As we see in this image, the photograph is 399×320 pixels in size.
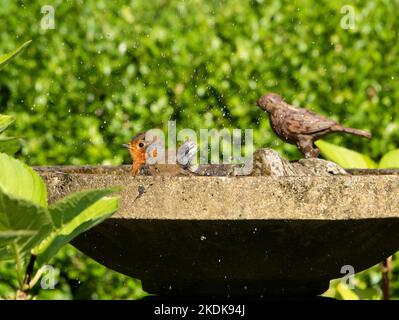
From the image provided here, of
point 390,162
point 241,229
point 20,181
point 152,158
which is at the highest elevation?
point 390,162

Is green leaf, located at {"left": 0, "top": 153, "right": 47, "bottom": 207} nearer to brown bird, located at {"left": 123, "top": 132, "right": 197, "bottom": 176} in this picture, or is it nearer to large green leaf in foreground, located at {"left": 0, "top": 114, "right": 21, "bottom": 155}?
large green leaf in foreground, located at {"left": 0, "top": 114, "right": 21, "bottom": 155}

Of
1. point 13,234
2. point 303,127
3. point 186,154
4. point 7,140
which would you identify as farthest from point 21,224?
point 303,127

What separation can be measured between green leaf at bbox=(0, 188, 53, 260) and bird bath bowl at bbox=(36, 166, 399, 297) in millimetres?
849

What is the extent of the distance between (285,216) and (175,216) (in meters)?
0.28

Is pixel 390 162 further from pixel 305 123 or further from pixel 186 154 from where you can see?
pixel 186 154

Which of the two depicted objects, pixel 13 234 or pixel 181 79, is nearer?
pixel 13 234

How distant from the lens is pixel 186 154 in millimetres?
2783

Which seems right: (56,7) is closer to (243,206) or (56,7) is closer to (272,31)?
(272,31)

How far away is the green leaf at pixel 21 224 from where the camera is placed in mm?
1234

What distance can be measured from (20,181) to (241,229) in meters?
0.92

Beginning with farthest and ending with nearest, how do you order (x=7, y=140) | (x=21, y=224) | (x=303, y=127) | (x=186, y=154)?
1. (x=303, y=127)
2. (x=186, y=154)
3. (x=7, y=140)
4. (x=21, y=224)

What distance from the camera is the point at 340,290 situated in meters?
3.48

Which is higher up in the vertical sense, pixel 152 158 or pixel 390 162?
pixel 390 162
